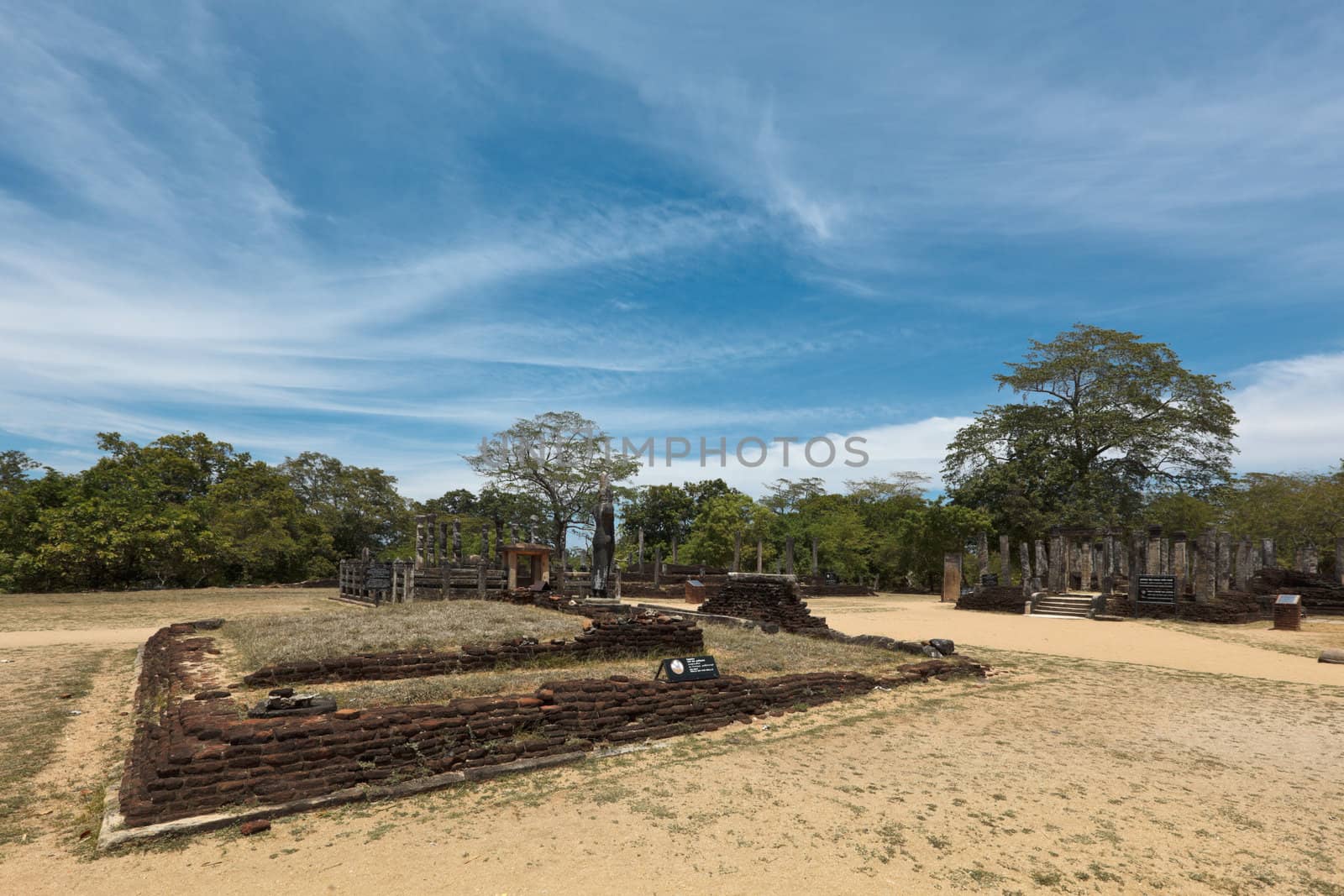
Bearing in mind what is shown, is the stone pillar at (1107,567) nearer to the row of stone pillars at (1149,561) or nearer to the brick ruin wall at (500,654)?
the row of stone pillars at (1149,561)

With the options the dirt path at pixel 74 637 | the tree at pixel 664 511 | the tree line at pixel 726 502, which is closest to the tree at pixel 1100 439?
the tree line at pixel 726 502

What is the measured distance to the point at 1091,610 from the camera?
2316cm

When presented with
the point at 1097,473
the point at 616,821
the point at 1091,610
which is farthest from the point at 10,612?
the point at 1097,473

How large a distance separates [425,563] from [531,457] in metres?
22.0

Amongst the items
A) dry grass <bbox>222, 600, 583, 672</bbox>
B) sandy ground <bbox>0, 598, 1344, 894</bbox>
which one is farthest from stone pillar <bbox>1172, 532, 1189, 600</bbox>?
dry grass <bbox>222, 600, 583, 672</bbox>

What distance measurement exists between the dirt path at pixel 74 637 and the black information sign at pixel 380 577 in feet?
18.7

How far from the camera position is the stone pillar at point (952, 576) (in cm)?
3133

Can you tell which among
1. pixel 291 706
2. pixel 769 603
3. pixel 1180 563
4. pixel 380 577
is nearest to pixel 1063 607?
pixel 1180 563

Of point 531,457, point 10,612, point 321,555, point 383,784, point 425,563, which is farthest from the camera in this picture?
point 531,457

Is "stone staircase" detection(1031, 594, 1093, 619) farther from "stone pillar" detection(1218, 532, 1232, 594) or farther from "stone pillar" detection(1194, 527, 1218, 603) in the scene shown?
"stone pillar" detection(1218, 532, 1232, 594)

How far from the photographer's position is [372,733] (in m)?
6.09

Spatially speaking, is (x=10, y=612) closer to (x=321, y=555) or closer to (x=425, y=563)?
(x=425, y=563)

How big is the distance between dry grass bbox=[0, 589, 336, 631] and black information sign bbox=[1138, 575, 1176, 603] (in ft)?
76.2

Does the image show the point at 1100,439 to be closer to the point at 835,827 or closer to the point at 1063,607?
the point at 1063,607
